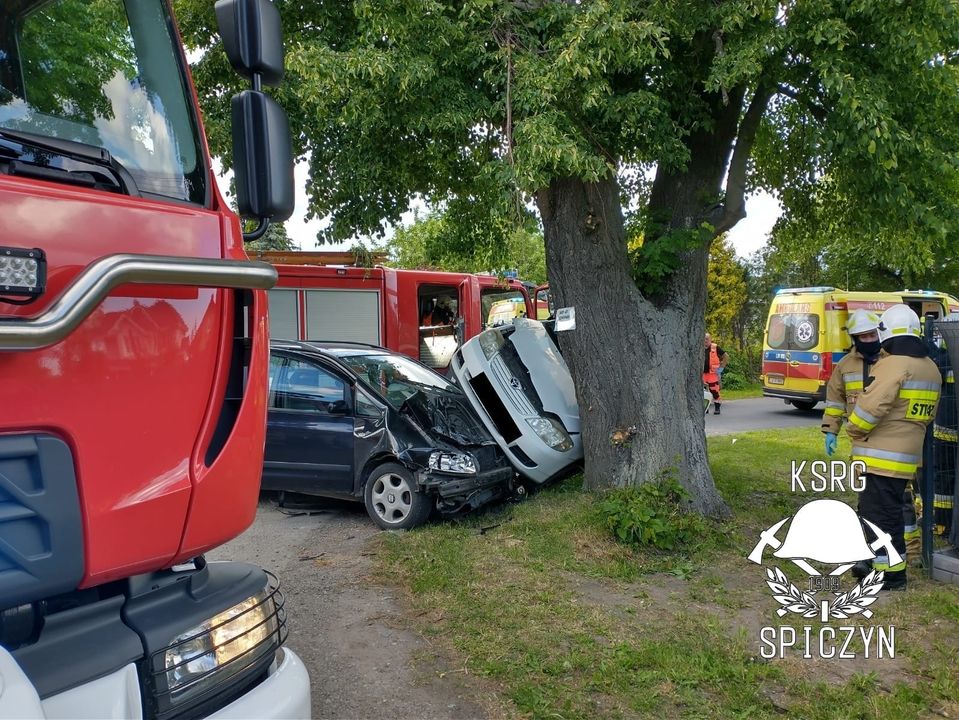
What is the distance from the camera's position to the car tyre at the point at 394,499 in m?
6.39

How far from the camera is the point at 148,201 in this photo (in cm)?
214

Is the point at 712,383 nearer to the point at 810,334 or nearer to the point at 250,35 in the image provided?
the point at 810,334

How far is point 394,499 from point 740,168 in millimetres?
4180

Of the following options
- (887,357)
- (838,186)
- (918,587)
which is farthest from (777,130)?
(918,587)

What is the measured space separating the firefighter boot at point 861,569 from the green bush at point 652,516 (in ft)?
3.63

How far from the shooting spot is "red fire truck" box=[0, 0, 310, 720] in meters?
1.78

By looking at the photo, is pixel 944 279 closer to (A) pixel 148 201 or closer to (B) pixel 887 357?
(B) pixel 887 357

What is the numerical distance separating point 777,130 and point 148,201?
7726mm

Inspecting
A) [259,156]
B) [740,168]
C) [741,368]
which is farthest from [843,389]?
[741,368]

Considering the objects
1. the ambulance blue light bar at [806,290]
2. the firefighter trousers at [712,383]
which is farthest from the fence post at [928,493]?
the ambulance blue light bar at [806,290]

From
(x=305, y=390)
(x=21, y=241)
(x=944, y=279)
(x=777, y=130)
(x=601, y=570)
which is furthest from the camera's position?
(x=944, y=279)

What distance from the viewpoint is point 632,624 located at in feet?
14.6

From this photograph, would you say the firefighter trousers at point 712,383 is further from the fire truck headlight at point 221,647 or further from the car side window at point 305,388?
the fire truck headlight at point 221,647

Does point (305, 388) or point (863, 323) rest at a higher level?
point (863, 323)
